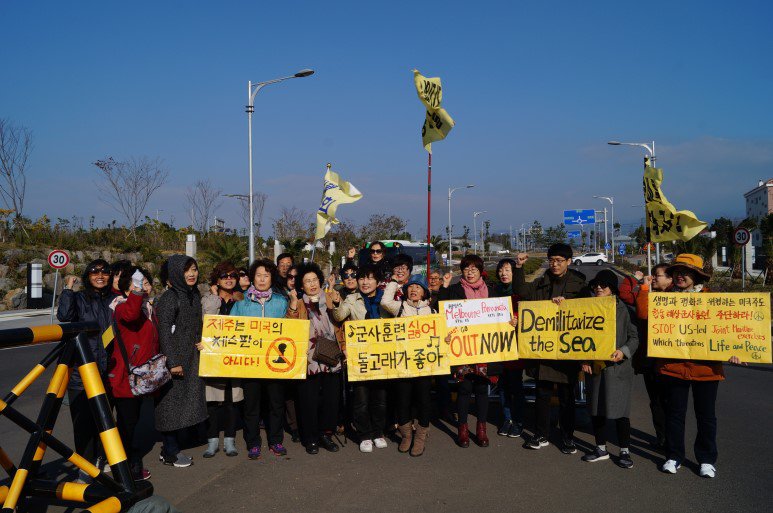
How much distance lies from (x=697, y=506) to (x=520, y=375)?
230 cm

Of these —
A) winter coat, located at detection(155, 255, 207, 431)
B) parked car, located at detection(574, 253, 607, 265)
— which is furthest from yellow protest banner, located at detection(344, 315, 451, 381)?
parked car, located at detection(574, 253, 607, 265)

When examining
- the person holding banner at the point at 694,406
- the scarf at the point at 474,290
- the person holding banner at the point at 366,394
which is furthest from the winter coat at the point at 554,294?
the person holding banner at the point at 366,394

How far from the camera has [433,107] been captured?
8.88 meters

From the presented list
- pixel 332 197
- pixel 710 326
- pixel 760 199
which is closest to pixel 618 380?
pixel 710 326

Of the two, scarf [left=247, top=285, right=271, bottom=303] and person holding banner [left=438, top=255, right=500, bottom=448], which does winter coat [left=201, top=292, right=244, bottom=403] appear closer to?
scarf [left=247, top=285, right=271, bottom=303]

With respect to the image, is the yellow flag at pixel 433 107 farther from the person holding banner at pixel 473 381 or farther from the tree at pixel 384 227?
the tree at pixel 384 227

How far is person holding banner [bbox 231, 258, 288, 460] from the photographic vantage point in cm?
610

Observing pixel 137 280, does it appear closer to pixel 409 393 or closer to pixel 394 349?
pixel 394 349

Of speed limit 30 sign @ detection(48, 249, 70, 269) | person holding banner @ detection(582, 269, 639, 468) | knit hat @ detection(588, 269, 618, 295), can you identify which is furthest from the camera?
speed limit 30 sign @ detection(48, 249, 70, 269)

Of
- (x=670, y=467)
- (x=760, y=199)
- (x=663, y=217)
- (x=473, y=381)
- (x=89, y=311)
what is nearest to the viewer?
(x=670, y=467)

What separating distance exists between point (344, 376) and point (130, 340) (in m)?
2.40

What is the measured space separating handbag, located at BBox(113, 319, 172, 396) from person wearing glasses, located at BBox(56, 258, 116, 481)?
17cm

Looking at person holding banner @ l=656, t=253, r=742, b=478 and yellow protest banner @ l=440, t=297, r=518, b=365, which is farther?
yellow protest banner @ l=440, t=297, r=518, b=365

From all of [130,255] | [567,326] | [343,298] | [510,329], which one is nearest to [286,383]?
[343,298]
